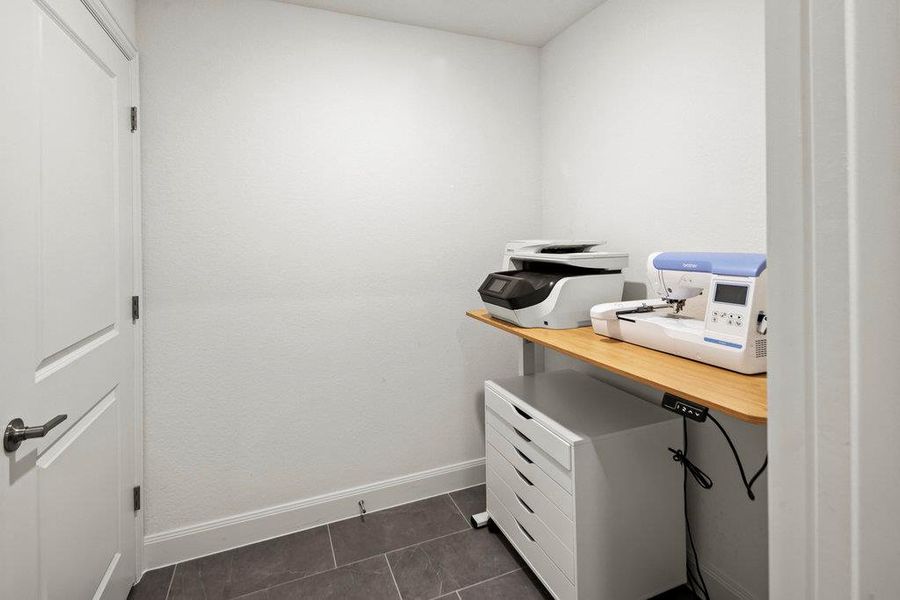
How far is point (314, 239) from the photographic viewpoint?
209 centimetres

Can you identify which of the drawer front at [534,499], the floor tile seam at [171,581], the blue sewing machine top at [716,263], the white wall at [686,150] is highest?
the white wall at [686,150]

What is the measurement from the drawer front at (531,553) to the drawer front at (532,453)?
0.32 m

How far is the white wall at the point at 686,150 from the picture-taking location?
1451 mm

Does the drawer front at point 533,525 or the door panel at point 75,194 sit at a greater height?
the door panel at point 75,194

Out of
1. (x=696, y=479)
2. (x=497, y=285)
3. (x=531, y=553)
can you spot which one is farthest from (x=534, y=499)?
(x=497, y=285)

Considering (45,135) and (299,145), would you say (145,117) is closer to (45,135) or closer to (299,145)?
(299,145)

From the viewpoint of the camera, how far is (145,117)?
1811 millimetres

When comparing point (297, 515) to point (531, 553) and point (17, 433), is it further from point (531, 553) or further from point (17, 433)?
point (17, 433)

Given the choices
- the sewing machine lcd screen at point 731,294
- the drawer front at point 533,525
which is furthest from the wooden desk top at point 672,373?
the drawer front at point 533,525

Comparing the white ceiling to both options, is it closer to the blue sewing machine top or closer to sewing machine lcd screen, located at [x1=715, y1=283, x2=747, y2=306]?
the blue sewing machine top

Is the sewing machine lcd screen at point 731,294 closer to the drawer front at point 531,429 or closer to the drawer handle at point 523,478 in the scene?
the drawer front at point 531,429

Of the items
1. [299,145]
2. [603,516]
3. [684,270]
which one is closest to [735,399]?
[684,270]

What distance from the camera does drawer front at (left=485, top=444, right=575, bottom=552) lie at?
149 centimetres

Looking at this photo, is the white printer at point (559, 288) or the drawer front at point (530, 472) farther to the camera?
the white printer at point (559, 288)
